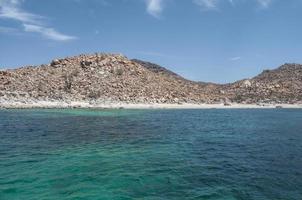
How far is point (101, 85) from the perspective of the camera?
8419 cm

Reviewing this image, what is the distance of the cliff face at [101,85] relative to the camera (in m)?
77.9

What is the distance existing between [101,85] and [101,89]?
7.31 feet

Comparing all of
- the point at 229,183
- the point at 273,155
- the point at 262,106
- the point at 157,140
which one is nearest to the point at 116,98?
the point at 262,106

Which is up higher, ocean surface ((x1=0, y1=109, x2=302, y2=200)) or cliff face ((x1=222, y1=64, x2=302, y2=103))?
cliff face ((x1=222, y1=64, x2=302, y2=103))

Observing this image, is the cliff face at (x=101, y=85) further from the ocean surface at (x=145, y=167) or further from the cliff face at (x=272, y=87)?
the ocean surface at (x=145, y=167)

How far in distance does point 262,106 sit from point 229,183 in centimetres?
7867

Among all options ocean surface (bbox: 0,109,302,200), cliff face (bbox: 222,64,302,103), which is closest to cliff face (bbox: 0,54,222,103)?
cliff face (bbox: 222,64,302,103)

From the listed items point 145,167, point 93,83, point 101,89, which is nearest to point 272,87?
point 101,89

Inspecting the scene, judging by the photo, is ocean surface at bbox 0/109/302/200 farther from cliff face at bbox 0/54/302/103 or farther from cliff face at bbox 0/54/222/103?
cliff face at bbox 0/54/222/103

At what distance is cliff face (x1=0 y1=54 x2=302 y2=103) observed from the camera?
77.9 metres

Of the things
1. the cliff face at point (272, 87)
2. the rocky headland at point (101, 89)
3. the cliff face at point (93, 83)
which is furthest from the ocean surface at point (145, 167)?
the cliff face at point (272, 87)

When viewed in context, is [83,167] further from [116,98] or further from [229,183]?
[116,98]

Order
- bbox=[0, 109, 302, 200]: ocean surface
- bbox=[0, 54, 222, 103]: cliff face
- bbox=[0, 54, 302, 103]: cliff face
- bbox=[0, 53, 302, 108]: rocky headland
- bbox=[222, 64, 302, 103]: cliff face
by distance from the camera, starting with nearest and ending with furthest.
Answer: bbox=[0, 109, 302, 200]: ocean surface < bbox=[0, 53, 302, 108]: rocky headland < bbox=[0, 54, 302, 103]: cliff face < bbox=[0, 54, 222, 103]: cliff face < bbox=[222, 64, 302, 103]: cliff face

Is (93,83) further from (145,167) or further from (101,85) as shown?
(145,167)
